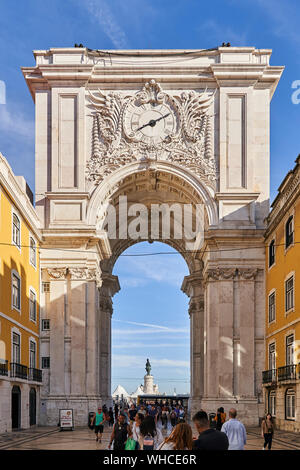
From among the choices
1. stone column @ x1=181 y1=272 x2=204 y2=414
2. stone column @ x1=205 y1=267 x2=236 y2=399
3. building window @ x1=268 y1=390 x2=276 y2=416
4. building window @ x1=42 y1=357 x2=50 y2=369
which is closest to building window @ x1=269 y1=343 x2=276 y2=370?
building window @ x1=268 y1=390 x2=276 y2=416

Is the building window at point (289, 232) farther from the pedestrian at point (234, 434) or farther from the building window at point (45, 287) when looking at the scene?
the pedestrian at point (234, 434)

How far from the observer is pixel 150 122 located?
147 ft

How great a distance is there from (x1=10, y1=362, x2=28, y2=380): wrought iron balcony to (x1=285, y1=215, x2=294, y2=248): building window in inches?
580

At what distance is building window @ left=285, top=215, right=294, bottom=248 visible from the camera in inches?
1372

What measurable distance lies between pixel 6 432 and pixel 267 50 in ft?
91.6

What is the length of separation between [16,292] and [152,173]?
516 inches

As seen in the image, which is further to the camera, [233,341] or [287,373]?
[233,341]

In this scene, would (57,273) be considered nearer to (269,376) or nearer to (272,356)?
(272,356)

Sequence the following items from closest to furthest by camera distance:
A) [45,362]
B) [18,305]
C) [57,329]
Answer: [18,305] → [57,329] → [45,362]

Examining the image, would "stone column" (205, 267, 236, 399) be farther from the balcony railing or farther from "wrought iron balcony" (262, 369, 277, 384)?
the balcony railing

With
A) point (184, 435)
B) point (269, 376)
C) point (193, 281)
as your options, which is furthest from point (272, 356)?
point (184, 435)

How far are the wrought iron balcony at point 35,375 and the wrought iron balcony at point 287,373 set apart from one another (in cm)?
1330
